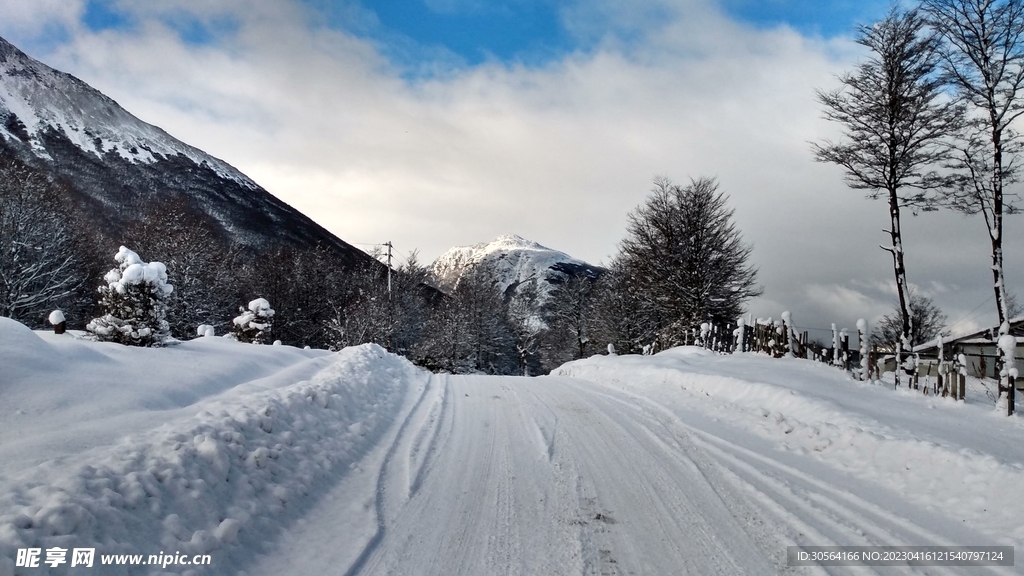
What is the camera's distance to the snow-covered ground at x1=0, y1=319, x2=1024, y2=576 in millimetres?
3633

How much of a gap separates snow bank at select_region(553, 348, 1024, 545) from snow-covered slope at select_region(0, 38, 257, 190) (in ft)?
412

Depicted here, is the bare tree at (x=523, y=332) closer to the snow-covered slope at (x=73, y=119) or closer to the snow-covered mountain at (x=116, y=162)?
the snow-covered mountain at (x=116, y=162)

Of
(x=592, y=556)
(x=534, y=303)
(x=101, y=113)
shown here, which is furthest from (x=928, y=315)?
(x=101, y=113)

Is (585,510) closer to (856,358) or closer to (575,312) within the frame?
(856,358)

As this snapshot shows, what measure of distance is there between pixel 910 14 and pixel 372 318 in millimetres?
33898

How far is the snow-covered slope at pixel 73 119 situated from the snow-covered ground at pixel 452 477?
4819 inches

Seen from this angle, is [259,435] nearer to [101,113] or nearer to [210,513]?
[210,513]

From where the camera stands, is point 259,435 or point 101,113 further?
point 101,113

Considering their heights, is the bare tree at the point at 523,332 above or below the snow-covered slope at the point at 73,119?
below

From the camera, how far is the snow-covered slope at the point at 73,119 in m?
103

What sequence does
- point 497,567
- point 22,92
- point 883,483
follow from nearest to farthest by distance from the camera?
point 497,567 → point 883,483 → point 22,92

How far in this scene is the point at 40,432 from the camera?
4.46m

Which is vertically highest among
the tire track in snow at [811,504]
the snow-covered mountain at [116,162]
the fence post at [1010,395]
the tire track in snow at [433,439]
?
the snow-covered mountain at [116,162]

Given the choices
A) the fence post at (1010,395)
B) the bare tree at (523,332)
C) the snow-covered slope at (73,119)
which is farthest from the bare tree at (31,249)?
the snow-covered slope at (73,119)
